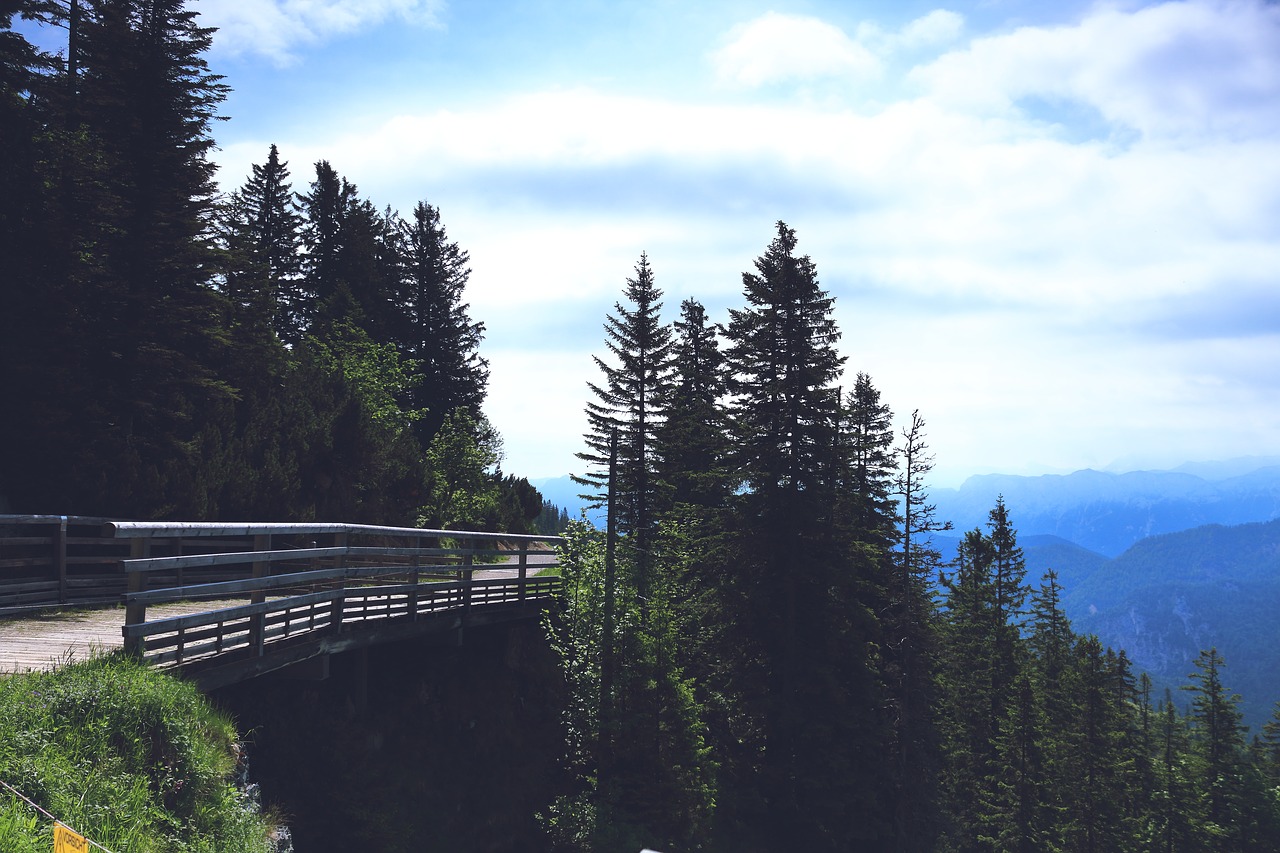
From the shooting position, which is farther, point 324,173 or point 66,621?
point 324,173

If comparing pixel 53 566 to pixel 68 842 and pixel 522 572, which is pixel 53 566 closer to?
pixel 522 572

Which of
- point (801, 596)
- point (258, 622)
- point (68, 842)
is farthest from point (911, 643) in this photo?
point (68, 842)

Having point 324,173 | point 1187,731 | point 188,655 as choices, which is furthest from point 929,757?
point 1187,731

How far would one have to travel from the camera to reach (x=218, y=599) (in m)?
13.8

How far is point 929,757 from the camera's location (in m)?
32.2

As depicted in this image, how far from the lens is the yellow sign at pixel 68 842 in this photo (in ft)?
13.8

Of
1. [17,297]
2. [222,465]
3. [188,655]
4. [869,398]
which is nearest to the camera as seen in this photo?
[188,655]

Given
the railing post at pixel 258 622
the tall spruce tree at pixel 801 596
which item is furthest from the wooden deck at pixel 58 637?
the tall spruce tree at pixel 801 596

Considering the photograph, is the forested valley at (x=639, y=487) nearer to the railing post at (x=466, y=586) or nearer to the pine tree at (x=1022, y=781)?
the pine tree at (x=1022, y=781)

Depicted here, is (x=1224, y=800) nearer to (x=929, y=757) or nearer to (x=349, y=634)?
(x=929, y=757)

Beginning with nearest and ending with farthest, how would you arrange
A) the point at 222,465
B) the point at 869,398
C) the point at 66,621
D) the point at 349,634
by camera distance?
the point at 66,621 < the point at 349,634 < the point at 222,465 < the point at 869,398

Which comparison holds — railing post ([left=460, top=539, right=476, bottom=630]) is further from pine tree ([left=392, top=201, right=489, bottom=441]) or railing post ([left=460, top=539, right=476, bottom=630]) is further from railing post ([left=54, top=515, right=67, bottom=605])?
pine tree ([left=392, top=201, right=489, bottom=441])

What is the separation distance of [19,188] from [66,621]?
451 inches

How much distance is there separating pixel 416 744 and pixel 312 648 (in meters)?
6.86
